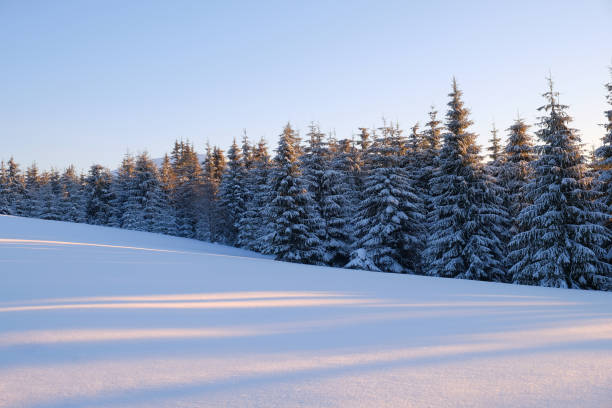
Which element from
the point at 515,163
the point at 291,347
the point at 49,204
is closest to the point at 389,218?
the point at 515,163

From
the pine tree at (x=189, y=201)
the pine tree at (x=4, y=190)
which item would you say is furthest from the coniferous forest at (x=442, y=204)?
the pine tree at (x=4, y=190)

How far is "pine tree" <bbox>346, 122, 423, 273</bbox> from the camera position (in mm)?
20344

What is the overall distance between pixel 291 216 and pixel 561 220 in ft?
44.2

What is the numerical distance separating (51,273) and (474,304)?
7.60 m

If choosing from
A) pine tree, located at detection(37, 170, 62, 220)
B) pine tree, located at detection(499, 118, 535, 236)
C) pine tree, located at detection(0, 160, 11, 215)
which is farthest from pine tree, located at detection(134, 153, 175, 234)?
pine tree, located at detection(499, 118, 535, 236)

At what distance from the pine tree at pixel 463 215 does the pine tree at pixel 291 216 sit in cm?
700

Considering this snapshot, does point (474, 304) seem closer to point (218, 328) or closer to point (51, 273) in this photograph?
point (218, 328)

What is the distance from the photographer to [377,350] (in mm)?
3264

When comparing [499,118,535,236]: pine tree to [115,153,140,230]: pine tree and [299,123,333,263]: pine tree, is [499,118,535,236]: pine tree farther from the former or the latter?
[115,153,140,230]: pine tree

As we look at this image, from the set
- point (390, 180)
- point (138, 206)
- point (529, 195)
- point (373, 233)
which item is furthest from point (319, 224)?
point (138, 206)

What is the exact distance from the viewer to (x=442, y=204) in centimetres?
1938

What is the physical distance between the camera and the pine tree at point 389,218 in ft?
66.7

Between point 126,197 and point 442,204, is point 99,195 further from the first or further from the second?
point 442,204

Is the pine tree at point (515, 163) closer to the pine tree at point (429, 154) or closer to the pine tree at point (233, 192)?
the pine tree at point (429, 154)
